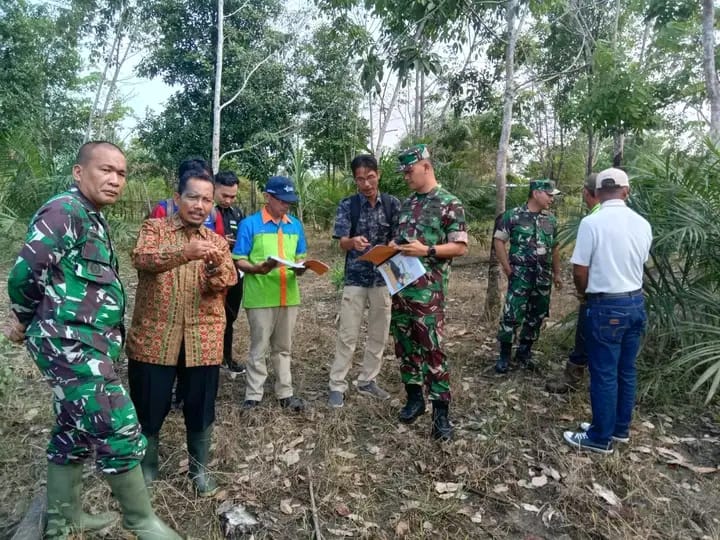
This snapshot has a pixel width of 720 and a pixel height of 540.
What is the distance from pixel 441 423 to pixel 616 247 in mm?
1608

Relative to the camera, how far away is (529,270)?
14.7ft

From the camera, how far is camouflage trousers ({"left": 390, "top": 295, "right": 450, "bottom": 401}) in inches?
127

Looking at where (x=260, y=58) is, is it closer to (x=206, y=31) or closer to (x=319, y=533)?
(x=206, y=31)

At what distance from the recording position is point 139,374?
8.19 ft

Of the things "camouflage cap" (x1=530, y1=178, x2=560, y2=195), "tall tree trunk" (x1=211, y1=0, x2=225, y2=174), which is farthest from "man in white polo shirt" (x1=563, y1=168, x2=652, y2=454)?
"tall tree trunk" (x1=211, y1=0, x2=225, y2=174)

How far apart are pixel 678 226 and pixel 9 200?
7972 mm

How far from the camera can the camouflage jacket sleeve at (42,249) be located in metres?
1.88

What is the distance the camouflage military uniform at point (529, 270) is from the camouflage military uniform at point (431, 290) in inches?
57.7

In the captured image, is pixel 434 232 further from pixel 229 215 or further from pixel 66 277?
pixel 66 277

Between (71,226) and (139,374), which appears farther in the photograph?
(139,374)

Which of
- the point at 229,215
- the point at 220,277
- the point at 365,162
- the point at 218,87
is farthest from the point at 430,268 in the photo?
the point at 218,87

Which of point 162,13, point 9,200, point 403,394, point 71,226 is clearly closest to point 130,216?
point 162,13

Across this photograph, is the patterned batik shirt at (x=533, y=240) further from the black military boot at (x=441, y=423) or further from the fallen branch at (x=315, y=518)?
the fallen branch at (x=315, y=518)

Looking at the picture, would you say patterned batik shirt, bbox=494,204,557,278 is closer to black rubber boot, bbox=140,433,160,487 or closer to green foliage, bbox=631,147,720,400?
green foliage, bbox=631,147,720,400
